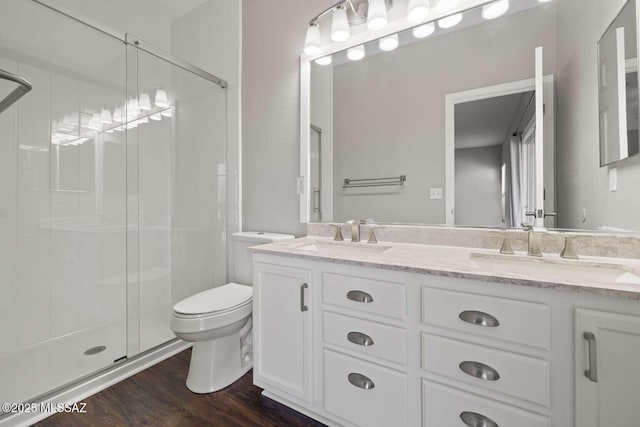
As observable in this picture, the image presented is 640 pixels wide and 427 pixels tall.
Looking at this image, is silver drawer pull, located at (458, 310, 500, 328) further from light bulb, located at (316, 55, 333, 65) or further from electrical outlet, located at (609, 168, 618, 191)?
light bulb, located at (316, 55, 333, 65)

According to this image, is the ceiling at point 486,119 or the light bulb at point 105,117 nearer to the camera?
the ceiling at point 486,119

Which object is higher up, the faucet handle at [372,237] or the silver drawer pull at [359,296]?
the faucet handle at [372,237]

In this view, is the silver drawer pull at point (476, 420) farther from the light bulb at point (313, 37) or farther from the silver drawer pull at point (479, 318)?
the light bulb at point (313, 37)

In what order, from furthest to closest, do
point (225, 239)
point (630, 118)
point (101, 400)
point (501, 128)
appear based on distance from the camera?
point (225, 239) < point (101, 400) < point (501, 128) < point (630, 118)

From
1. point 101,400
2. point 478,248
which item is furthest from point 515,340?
point 101,400

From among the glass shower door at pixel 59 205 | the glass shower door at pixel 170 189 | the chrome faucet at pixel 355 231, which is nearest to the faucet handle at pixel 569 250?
the chrome faucet at pixel 355 231

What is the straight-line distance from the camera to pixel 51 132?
1644 millimetres

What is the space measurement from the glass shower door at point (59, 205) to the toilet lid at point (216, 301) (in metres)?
0.65

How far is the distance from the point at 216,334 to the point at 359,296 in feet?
2.87

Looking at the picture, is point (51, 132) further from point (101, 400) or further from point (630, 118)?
point (630, 118)

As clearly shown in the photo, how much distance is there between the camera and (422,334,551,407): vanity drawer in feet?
2.68

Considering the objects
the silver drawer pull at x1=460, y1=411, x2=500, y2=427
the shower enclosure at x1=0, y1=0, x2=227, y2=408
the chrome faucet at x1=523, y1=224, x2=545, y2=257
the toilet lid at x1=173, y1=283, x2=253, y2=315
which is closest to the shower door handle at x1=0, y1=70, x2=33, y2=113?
the shower enclosure at x1=0, y1=0, x2=227, y2=408

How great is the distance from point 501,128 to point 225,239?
204cm

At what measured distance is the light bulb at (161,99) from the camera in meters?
2.04
